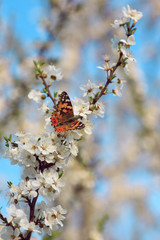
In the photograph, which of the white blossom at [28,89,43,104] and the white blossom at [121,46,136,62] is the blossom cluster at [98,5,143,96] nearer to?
the white blossom at [121,46,136,62]

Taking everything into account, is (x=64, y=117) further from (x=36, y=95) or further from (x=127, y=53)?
(x=127, y=53)

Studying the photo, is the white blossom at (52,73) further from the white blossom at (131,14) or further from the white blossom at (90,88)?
the white blossom at (131,14)

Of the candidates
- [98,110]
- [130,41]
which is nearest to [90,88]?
[98,110]

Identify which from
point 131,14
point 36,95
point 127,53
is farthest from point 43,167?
point 131,14

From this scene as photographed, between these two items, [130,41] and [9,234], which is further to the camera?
[130,41]

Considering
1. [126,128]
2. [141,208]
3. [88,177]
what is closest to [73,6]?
[88,177]

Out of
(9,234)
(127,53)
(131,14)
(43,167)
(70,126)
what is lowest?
(9,234)

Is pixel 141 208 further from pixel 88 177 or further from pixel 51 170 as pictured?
pixel 51 170

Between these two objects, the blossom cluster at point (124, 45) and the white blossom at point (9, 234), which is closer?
the white blossom at point (9, 234)

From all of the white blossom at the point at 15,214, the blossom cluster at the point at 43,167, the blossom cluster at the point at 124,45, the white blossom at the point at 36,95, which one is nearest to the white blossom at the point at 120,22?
the blossom cluster at the point at 124,45

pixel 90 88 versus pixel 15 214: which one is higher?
pixel 90 88
